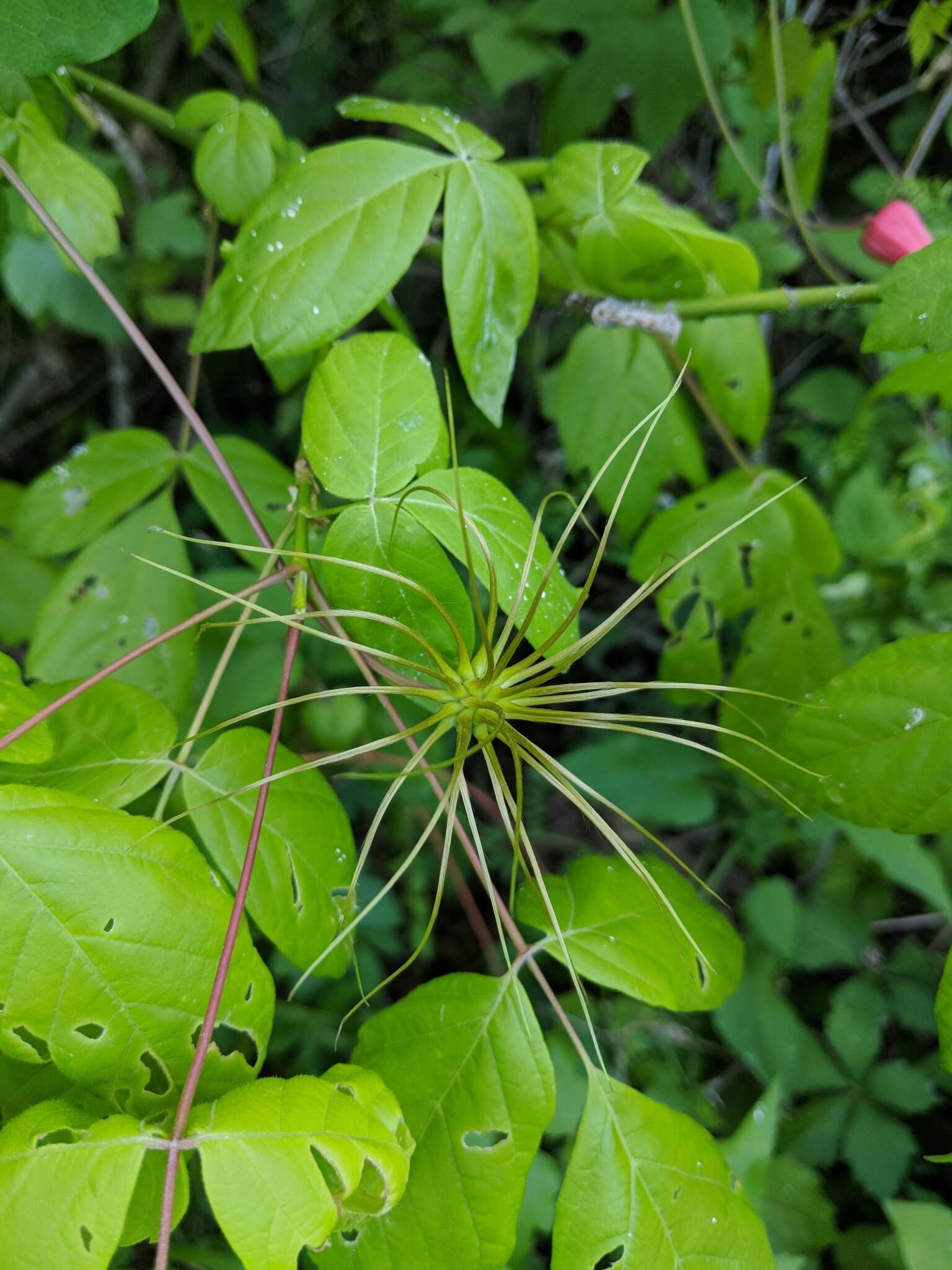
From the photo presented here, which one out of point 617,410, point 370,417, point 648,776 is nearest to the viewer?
point 370,417

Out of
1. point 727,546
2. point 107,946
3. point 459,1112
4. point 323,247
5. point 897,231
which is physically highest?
point 323,247

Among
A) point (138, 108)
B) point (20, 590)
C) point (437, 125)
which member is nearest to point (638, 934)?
point (437, 125)

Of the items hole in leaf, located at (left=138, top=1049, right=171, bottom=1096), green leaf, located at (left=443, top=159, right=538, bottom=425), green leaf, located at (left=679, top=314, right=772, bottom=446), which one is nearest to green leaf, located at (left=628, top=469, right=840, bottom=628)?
green leaf, located at (left=679, top=314, right=772, bottom=446)

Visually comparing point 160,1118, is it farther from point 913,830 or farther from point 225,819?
point 913,830

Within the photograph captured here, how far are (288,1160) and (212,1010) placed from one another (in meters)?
0.13

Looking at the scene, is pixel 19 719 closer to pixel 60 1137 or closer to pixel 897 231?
pixel 60 1137

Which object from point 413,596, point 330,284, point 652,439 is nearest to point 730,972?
point 413,596

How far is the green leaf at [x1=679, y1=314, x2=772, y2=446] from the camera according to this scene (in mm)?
1315

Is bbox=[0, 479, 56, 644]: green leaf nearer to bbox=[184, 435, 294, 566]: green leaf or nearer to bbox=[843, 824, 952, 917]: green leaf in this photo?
bbox=[184, 435, 294, 566]: green leaf

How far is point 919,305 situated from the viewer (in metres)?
0.79

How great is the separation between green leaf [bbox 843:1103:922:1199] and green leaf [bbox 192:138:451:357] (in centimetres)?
165

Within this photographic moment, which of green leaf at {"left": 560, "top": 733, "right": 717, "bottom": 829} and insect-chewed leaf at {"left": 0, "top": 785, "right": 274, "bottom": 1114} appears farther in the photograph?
green leaf at {"left": 560, "top": 733, "right": 717, "bottom": 829}

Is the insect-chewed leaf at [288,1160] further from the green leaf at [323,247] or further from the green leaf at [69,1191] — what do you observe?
the green leaf at [323,247]

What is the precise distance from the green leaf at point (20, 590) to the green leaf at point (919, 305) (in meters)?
1.24
